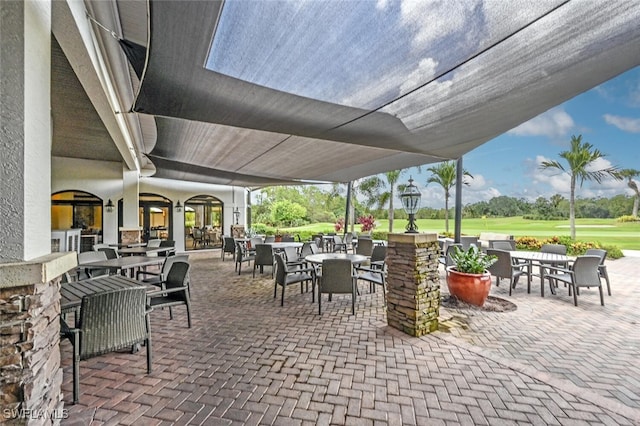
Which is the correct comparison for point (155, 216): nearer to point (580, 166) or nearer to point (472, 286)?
point (472, 286)

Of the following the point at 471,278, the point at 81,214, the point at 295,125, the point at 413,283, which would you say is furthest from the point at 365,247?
the point at 81,214

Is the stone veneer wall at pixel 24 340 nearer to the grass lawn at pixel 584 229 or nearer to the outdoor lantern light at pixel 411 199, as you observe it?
the outdoor lantern light at pixel 411 199

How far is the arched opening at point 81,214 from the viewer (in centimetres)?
925

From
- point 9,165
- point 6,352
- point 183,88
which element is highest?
point 183,88

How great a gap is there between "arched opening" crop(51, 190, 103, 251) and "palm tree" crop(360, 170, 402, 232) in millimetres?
10589

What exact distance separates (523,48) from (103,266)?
5.68m

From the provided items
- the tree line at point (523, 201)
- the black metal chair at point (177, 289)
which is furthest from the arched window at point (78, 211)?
the tree line at point (523, 201)

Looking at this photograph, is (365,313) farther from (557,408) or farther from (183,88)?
(183,88)

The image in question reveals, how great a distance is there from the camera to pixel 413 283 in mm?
3414

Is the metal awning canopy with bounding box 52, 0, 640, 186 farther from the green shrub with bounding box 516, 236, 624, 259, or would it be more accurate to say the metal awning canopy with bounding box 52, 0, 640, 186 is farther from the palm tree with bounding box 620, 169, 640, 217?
the palm tree with bounding box 620, 169, 640, 217

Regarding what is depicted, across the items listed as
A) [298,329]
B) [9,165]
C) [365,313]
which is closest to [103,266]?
[298,329]

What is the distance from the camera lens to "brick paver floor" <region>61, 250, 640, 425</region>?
2.07 metres

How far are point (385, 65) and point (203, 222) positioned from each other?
39.2 feet

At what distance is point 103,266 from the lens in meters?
4.25
